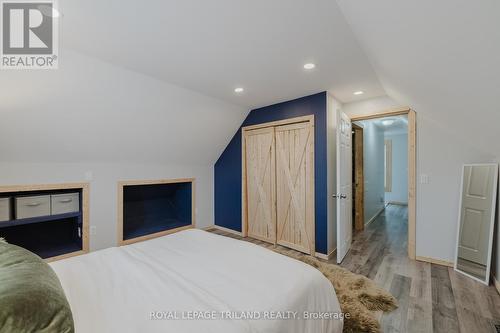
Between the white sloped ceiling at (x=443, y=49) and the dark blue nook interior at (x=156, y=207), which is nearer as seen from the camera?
the white sloped ceiling at (x=443, y=49)

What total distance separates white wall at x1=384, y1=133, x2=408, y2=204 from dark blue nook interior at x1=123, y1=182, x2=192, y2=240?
21.9 ft

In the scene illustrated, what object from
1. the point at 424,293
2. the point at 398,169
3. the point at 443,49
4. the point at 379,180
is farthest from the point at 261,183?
the point at 398,169

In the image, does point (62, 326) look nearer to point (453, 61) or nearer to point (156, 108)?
point (453, 61)

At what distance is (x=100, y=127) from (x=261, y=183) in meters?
2.50

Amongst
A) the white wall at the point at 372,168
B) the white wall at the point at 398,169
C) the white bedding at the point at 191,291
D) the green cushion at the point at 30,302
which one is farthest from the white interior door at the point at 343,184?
the white wall at the point at 398,169

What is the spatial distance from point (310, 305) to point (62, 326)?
1.15 meters

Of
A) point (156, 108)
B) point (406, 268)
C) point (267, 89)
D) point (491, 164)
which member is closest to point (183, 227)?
point (156, 108)

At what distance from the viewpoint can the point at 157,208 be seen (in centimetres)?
482

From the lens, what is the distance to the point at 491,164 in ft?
8.03

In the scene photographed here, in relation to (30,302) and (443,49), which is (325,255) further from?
(30,302)

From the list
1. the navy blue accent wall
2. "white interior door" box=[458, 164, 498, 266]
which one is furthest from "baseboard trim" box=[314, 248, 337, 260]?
"white interior door" box=[458, 164, 498, 266]

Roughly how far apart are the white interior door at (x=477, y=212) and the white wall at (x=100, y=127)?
3.30 meters

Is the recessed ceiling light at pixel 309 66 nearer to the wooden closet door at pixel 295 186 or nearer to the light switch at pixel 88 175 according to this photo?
the wooden closet door at pixel 295 186

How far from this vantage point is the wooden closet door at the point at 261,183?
3.67 metres
